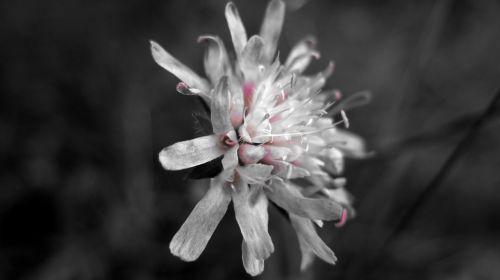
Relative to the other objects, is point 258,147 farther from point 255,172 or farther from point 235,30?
point 235,30

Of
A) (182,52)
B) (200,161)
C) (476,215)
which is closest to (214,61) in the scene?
(200,161)

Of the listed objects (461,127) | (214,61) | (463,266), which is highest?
(214,61)

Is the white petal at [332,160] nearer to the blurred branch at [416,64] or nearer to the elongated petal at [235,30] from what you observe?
the elongated petal at [235,30]

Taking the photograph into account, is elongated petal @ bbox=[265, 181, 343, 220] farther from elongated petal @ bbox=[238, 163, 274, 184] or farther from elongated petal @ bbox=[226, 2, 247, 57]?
elongated petal @ bbox=[226, 2, 247, 57]

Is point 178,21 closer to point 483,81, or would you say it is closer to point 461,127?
point 461,127

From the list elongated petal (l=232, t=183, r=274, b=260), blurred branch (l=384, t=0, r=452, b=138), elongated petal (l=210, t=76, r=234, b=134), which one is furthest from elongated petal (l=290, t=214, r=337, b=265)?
blurred branch (l=384, t=0, r=452, b=138)

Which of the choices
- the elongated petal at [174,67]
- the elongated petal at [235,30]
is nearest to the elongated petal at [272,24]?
the elongated petal at [235,30]

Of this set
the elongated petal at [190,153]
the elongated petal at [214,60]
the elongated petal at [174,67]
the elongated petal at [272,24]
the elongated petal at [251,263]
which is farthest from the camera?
the elongated petal at [272,24]

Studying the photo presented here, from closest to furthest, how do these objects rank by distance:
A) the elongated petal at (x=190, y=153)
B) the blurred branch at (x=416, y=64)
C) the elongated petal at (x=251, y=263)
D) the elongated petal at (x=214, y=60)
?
Answer: the elongated petal at (x=190, y=153)
the elongated petal at (x=251, y=263)
the elongated petal at (x=214, y=60)
the blurred branch at (x=416, y=64)
